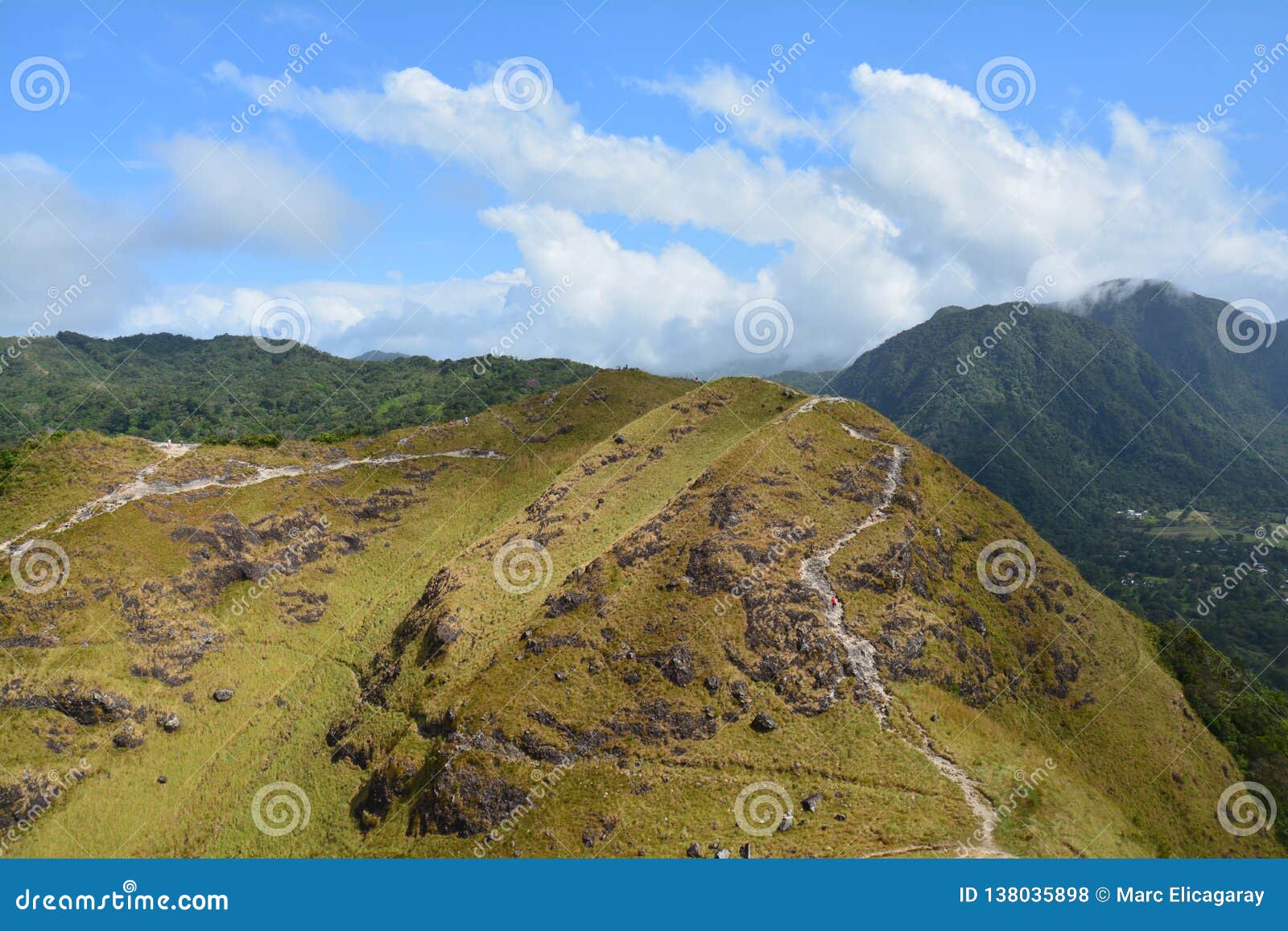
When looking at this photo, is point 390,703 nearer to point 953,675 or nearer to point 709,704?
point 709,704

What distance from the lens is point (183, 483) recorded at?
73.1 metres

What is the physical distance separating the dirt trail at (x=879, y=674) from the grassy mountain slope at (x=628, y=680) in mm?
220

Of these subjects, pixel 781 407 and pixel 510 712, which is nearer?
pixel 510 712

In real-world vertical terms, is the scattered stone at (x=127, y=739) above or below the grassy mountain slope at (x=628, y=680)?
below

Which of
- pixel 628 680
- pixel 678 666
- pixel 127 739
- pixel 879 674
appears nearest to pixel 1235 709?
pixel 879 674

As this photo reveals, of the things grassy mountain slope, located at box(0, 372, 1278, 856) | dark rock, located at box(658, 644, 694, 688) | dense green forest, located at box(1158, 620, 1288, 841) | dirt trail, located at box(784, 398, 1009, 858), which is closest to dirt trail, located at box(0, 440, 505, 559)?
grassy mountain slope, located at box(0, 372, 1278, 856)

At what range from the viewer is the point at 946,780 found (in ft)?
120

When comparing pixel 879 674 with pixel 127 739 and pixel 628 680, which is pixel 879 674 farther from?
pixel 127 739

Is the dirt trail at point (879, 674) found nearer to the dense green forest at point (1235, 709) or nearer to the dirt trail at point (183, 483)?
the dense green forest at point (1235, 709)

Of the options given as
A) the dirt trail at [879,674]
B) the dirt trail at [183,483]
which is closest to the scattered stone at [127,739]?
Result: the dirt trail at [183,483]

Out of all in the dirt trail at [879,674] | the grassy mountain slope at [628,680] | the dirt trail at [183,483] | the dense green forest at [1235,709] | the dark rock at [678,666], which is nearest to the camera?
the dirt trail at [879,674]

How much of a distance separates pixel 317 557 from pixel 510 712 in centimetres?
4088

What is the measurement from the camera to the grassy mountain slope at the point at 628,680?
36562mm

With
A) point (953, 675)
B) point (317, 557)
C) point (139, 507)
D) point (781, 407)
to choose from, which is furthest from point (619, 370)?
point (953, 675)
